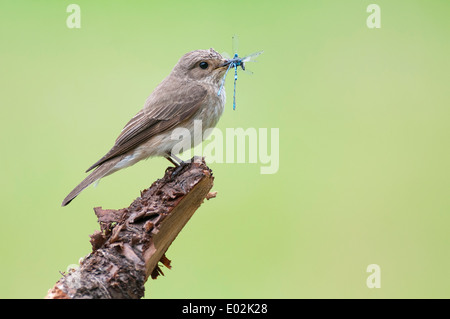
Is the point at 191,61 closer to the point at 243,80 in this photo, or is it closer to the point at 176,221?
the point at 176,221

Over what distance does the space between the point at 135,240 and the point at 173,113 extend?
1643 mm

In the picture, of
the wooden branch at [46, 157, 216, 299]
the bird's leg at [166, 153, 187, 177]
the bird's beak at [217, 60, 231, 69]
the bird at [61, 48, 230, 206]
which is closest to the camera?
the wooden branch at [46, 157, 216, 299]

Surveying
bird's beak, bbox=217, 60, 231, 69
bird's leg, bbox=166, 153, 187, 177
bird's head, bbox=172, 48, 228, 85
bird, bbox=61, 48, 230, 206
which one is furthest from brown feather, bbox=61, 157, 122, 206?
bird's beak, bbox=217, 60, 231, 69

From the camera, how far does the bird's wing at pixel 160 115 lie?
443cm

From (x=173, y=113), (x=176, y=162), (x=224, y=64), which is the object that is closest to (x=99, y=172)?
(x=176, y=162)

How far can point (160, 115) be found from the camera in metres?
4.57

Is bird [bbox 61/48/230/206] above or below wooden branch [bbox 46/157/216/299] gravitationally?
above

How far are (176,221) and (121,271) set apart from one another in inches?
22.2

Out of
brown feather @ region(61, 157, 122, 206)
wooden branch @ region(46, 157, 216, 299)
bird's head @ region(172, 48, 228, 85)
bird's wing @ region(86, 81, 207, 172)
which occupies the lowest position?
wooden branch @ region(46, 157, 216, 299)

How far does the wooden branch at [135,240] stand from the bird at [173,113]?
72 cm

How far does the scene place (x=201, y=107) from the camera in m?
4.69

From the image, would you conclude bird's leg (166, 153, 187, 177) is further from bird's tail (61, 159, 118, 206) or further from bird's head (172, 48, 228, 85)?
bird's head (172, 48, 228, 85)

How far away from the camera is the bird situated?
174 inches
